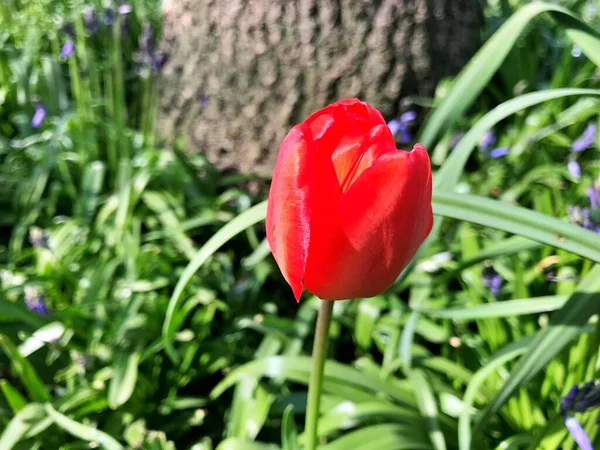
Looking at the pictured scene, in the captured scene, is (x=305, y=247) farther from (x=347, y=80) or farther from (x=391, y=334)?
(x=347, y=80)

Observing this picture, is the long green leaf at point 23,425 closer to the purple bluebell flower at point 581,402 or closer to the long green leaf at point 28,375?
the long green leaf at point 28,375

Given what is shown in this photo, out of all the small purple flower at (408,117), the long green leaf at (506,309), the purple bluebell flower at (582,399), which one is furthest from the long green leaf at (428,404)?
the small purple flower at (408,117)

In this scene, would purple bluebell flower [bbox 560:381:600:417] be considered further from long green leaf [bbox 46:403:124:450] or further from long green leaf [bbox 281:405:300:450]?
long green leaf [bbox 46:403:124:450]

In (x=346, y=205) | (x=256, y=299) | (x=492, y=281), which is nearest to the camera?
(x=346, y=205)

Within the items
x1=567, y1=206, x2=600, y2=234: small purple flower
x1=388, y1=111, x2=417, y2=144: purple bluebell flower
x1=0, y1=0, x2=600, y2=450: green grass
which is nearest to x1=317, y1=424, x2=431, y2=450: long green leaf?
x1=0, y1=0, x2=600, y2=450: green grass

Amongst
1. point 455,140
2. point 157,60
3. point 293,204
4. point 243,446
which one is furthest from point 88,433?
point 455,140

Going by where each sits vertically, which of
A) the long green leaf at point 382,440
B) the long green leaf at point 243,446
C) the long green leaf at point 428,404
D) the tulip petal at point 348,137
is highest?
the tulip petal at point 348,137

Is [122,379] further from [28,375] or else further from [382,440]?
[382,440]
